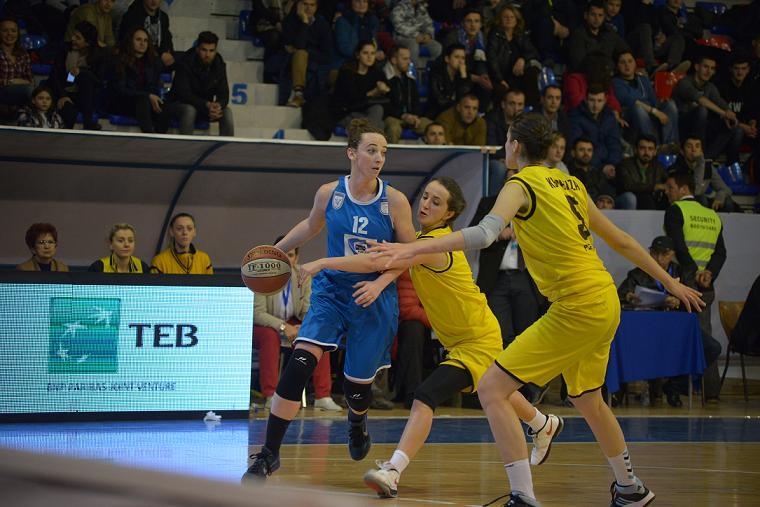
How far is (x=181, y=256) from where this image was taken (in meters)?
10.8

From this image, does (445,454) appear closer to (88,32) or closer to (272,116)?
(88,32)

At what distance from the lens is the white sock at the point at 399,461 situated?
232 inches

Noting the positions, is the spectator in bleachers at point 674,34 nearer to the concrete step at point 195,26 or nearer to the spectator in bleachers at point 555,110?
the spectator in bleachers at point 555,110

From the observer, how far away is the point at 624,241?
565 centimetres

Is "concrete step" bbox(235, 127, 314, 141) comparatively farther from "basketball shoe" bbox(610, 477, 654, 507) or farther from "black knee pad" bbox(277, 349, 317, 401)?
"basketball shoe" bbox(610, 477, 654, 507)

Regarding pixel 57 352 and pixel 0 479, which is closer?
pixel 0 479

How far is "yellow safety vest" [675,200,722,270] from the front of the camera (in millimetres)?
12758

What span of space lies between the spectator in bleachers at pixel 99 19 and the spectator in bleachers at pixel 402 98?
343 centimetres

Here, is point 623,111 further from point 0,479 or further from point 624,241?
point 0,479

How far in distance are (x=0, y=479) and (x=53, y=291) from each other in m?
7.96

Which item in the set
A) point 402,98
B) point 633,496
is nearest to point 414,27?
point 402,98

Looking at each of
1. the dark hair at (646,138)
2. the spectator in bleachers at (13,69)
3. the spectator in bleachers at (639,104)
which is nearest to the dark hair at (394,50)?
the dark hair at (646,138)

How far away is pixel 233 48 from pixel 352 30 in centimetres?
170

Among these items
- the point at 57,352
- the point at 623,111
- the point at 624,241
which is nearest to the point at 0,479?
the point at 624,241
